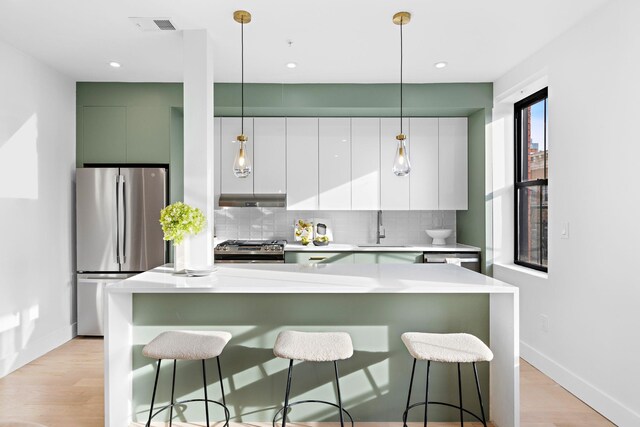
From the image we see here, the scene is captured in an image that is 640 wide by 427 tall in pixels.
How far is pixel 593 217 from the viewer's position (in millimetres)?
2689

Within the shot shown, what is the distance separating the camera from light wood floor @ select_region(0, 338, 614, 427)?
8.14ft

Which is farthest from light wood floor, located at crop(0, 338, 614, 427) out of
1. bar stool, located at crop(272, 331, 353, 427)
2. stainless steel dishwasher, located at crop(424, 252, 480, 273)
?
stainless steel dishwasher, located at crop(424, 252, 480, 273)

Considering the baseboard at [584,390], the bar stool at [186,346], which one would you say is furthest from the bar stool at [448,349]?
the baseboard at [584,390]

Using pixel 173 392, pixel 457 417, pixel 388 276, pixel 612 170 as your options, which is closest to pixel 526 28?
pixel 612 170

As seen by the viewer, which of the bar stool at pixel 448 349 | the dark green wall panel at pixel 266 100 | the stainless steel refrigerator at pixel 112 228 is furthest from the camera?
the dark green wall panel at pixel 266 100

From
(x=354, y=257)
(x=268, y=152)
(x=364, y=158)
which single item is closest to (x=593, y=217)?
(x=354, y=257)

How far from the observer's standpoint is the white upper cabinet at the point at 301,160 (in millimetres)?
4605

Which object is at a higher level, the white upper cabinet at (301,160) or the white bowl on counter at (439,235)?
the white upper cabinet at (301,160)

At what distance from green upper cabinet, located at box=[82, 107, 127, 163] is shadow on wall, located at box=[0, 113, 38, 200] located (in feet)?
2.11

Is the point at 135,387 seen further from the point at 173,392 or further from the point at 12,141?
the point at 12,141

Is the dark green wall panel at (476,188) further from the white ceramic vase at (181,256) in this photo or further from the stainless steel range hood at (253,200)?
the white ceramic vase at (181,256)

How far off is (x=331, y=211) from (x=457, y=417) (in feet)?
9.81

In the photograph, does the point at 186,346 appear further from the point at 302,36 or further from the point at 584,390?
the point at 584,390

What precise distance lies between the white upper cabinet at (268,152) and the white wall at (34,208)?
189cm
